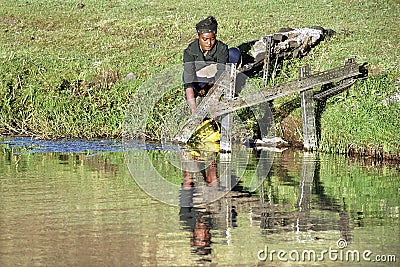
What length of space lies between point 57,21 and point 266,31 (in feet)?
22.5

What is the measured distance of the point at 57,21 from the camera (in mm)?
26953

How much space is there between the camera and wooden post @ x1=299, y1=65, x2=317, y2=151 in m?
16.7

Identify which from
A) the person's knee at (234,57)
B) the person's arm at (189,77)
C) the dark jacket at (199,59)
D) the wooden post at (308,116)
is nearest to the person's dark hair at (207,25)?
the dark jacket at (199,59)

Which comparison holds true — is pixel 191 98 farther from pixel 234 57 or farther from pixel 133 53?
pixel 133 53

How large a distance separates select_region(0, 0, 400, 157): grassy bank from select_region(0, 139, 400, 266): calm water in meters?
1.57

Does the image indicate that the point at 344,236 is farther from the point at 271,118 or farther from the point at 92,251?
the point at 271,118

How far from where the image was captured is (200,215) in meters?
11.4

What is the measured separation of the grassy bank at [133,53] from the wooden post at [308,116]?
0.91 feet

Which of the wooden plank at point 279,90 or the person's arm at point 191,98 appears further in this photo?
the person's arm at point 191,98

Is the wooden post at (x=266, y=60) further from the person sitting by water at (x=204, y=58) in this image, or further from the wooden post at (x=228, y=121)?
the wooden post at (x=228, y=121)

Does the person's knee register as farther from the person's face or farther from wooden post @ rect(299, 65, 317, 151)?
wooden post @ rect(299, 65, 317, 151)

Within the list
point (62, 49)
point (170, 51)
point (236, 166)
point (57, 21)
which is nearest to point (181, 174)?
point (236, 166)

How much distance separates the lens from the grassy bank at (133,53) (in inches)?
691

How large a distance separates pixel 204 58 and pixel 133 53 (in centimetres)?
672
